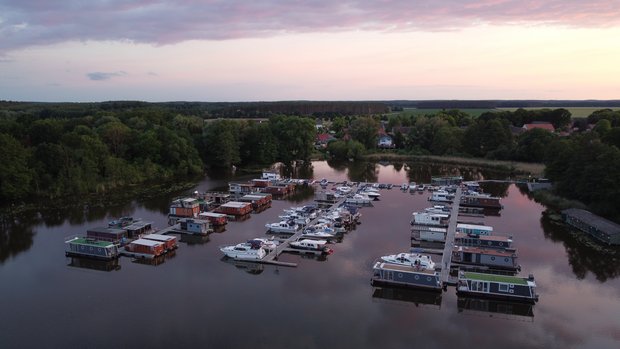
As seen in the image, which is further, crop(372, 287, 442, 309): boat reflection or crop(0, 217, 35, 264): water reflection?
crop(0, 217, 35, 264): water reflection

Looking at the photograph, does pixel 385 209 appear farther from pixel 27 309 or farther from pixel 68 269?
pixel 27 309

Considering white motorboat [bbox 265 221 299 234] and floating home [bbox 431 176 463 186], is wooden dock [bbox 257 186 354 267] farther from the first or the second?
floating home [bbox 431 176 463 186]

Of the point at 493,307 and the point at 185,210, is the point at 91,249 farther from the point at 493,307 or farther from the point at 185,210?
the point at 493,307

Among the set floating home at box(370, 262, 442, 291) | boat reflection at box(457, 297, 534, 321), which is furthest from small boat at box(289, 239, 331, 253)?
boat reflection at box(457, 297, 534, 321)

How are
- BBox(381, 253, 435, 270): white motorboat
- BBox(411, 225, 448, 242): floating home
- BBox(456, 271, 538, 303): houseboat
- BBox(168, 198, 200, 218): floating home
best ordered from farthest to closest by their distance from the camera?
BBox(168, 198, 200, 218): floating home → BBox(411, 225, 448, 242): floating home → BBox(381, 253, 435, 270): white motorboat → BBox(456, 271, 538, 303): houseboat

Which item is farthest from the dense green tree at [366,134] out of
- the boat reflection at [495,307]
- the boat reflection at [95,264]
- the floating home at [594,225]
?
the boat reflection at [495,307]

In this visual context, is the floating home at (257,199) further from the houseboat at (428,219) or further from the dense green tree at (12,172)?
the dense green tree at (12,172)
